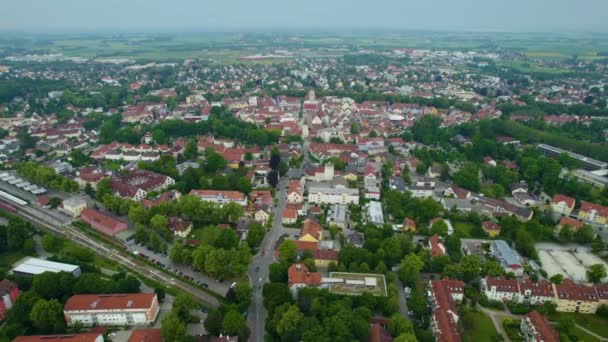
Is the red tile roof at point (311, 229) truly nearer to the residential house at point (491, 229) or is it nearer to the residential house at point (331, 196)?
the residential house at point (331, 196)

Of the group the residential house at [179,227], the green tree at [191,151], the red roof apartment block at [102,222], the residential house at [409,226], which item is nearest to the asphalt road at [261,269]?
the residential house at [179,227]

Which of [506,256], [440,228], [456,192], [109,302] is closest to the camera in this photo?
[109,302]

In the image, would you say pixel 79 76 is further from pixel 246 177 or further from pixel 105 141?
pixel 246 177

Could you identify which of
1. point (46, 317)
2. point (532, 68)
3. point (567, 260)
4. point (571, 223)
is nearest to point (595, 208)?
point (571, 223)

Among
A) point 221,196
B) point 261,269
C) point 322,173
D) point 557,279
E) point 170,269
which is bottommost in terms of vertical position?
point 261,269

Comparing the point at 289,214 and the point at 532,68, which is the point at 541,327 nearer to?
the point at 289,214

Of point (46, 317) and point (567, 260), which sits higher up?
point (46, 317)
